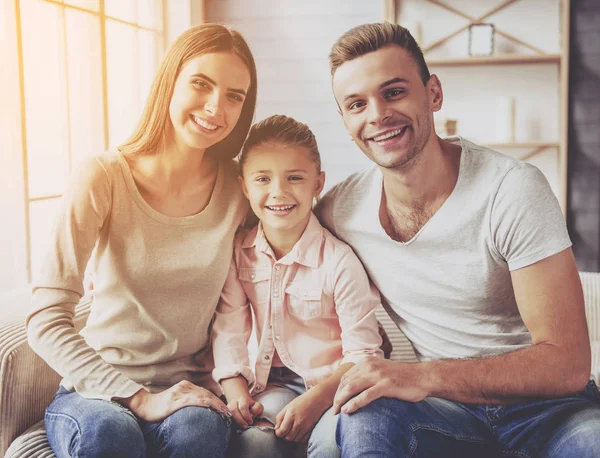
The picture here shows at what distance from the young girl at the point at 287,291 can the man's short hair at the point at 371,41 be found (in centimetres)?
22

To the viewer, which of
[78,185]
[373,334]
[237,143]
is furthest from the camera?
[237,143]

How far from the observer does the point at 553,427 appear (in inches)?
55.4

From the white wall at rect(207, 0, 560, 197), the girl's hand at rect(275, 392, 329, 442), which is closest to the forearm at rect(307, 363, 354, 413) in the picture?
the girl's hand at rect(275, 392, 329, 442)

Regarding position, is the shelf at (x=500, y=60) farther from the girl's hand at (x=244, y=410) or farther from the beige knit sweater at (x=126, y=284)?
the girl's hand at (x=244, y=410)

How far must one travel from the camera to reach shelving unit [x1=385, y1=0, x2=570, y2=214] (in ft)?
12.8

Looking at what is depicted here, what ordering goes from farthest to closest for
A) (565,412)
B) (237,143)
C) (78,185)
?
1. (237,143)
2. (78,185)
3. (565,412)

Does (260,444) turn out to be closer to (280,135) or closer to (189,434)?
(189,434)

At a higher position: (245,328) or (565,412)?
(245,328)

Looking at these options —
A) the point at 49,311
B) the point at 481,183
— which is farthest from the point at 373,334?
the point at 49,311

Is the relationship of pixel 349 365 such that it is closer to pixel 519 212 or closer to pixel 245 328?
pixel 245 328

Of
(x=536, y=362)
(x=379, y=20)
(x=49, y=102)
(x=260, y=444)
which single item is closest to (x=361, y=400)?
Answer: (x=260, y=444)

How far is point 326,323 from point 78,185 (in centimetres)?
68

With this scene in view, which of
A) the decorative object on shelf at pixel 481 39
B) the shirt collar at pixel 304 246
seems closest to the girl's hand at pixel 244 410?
the shirt collar at pixel 304 246

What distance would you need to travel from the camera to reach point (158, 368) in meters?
1.62
